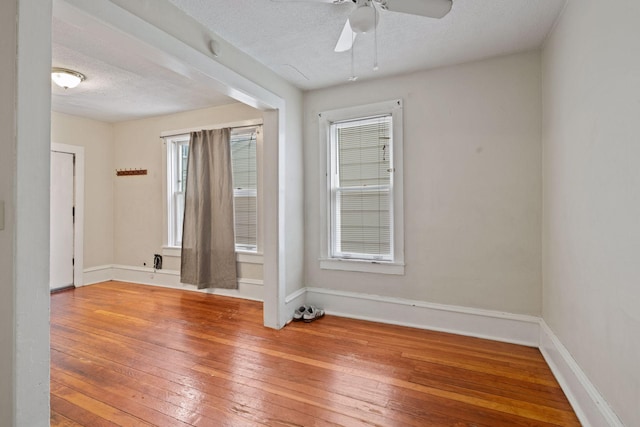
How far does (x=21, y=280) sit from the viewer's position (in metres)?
1.28

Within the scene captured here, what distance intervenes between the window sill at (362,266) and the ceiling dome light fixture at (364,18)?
2200 millimetres

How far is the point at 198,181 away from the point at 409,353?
3.38 metres

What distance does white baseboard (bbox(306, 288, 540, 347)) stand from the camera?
8.80ft

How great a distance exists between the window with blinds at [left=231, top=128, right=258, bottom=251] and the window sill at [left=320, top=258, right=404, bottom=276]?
45.2 inches

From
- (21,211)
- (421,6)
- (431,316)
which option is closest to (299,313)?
(431,316)

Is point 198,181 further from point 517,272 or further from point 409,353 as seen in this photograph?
point 517,272

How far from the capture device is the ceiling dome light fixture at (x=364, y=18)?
5.24 ft

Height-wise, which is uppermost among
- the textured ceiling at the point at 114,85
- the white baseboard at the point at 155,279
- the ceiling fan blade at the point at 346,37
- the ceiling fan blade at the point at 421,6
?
the textured ceiling at the point at 114,85

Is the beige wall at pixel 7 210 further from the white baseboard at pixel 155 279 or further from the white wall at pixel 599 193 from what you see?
the white baseboard at pixel 155 279

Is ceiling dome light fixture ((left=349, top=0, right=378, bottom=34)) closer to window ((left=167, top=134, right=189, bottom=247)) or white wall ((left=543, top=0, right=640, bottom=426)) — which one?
white wall ((left=543, top=0, right=640, bottom=426))

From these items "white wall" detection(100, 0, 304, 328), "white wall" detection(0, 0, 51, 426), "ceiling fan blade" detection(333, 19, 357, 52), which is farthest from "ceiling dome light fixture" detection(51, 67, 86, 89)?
"ceiling fan blade" detection(333, 19, 357, 52)

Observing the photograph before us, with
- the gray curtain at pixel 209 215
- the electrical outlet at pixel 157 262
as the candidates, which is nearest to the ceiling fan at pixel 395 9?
the gray curtain at pixel 209 215

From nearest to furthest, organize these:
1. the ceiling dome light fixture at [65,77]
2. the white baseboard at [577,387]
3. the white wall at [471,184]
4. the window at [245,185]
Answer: the white baseboard at [577,387] → the white wall at [471,184] → the ceiling dome light fixture at [65,77] → the window at [245,185]

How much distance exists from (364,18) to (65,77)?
3.12m
